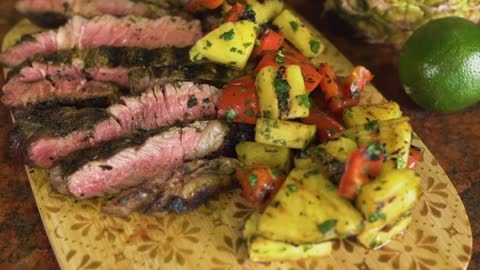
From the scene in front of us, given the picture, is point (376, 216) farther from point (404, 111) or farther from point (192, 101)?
point (404, 111)

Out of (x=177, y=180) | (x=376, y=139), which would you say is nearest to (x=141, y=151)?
(x=177, y=180)

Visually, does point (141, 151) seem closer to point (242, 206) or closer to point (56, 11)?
point (242, 206)

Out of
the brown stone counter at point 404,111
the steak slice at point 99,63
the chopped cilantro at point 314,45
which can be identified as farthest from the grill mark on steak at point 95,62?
the chopped cilantro at point 314,45

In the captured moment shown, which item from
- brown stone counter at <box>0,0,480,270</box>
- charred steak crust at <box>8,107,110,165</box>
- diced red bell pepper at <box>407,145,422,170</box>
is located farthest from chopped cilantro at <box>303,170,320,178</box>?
charred steak crust at <box>8,107,110,165</box>

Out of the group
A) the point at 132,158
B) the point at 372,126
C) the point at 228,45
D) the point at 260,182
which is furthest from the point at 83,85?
the point at 372,126

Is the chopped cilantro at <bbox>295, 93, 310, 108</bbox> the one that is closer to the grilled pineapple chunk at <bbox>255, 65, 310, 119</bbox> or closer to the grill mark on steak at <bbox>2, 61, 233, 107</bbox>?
the grilled pineapple chunk at <bbox>255, 65, 310, 119</bbox>

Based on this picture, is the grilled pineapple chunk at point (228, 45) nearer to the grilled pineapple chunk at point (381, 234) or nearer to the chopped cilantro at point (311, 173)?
the chopped cilantro at point (311, 173)

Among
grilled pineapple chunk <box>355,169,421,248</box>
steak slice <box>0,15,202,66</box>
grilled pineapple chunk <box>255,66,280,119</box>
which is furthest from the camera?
steak slice <box>0,15,202,66</box>
